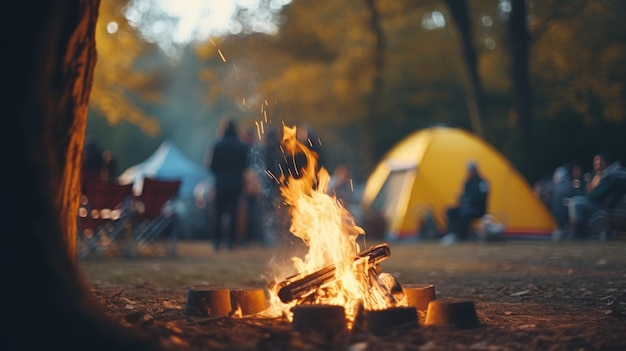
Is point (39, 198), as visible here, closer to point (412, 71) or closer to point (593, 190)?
point (593, 190)

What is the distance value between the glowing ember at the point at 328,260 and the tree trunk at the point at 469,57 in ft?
53.5

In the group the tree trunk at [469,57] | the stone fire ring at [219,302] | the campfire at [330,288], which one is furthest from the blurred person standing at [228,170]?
the tree trunk at [469,57]

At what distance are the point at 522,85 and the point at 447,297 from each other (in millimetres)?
14771

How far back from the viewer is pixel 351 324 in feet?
14.4

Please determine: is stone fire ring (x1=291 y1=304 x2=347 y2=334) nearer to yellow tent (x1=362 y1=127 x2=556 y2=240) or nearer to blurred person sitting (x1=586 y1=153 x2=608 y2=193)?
blurred person sitting (x1=586 y1=153 x2=608 y2=193)

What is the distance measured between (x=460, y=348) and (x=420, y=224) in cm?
1477

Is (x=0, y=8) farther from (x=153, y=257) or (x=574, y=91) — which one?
(x=574, y=91)

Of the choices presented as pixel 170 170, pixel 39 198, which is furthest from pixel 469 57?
pixel 39 198

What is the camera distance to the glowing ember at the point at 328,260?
4.81 m

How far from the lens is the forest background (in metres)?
17.3

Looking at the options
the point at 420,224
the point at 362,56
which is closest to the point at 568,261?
the point at 420,224

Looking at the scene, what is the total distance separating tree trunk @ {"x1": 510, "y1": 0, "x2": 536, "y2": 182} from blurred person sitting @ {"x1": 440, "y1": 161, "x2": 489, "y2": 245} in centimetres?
275

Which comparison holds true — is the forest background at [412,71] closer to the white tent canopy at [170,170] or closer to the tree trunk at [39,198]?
the white tent canopy at [170,170]

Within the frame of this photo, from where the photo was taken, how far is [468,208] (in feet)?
55.4
